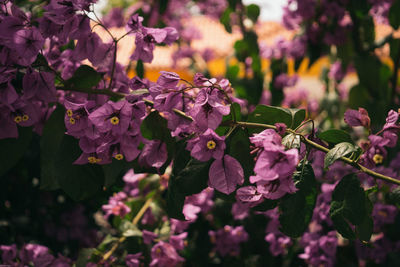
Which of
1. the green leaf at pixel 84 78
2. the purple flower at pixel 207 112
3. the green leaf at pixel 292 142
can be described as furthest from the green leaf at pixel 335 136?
the green leaf at pixel 84 78

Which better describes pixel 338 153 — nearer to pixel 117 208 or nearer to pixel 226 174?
pixel 226 174

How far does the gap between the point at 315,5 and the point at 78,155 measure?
1.22 m

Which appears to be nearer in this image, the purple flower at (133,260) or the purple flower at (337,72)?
the purple flower at (133,260)

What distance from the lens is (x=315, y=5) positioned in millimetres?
1644

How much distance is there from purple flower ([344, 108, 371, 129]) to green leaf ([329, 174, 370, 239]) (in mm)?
96

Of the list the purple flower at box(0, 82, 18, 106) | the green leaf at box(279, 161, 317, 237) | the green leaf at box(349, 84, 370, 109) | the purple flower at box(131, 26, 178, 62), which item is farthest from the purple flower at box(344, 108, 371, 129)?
the green leaf at box(349, 84, 370, 109)

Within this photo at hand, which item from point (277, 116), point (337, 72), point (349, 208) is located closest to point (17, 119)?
point (277, 116)

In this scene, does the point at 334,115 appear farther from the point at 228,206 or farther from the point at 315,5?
the point at 228,206

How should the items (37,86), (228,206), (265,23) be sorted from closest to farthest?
(37,86)
(228,206)
(265,23)

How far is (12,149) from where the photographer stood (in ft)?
2.79

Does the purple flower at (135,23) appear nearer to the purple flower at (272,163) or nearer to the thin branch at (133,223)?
the purple flower at (272,163)

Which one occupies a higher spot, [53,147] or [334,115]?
[53,147]

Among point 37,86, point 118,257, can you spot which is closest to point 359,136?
point 118,257

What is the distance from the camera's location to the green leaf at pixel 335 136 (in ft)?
2.39
